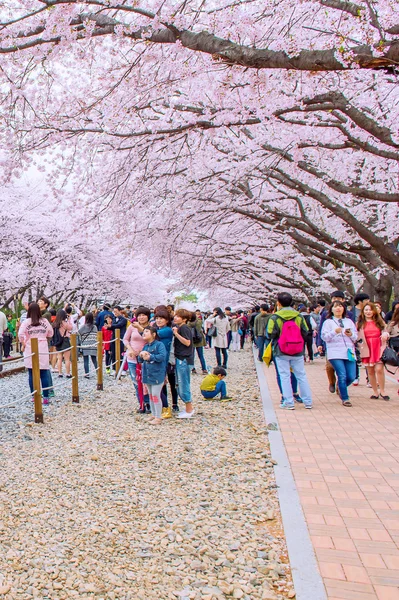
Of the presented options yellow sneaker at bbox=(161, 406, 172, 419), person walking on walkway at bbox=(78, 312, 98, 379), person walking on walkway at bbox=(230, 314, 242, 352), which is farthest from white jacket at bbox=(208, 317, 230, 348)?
person walking on walkway at bbox=(230, 314, 242, 352)

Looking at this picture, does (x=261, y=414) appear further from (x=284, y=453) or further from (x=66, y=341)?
(x=66, y=341)

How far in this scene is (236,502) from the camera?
4.27m

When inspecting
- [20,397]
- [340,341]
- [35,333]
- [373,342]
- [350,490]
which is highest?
[35,333]

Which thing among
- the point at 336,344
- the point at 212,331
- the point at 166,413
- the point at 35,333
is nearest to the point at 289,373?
the point at 336,344

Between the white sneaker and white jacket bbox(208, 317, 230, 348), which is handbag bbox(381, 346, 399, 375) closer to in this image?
the white sneaker

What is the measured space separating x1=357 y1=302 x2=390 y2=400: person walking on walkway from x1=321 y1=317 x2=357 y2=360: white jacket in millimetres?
542

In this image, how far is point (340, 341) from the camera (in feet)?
27.2

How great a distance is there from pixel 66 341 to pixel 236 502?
8.73m

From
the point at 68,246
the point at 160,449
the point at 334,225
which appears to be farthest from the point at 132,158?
the point at 68,246

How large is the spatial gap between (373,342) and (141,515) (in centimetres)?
590

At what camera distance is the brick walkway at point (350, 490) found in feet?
9.82

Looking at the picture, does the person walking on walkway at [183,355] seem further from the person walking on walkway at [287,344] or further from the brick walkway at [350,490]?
the brick walkway at [350,490]

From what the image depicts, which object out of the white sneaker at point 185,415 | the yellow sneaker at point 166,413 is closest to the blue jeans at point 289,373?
the white sneaker at point 185,415

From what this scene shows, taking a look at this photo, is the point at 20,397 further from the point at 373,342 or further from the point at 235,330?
the point at 235,330
